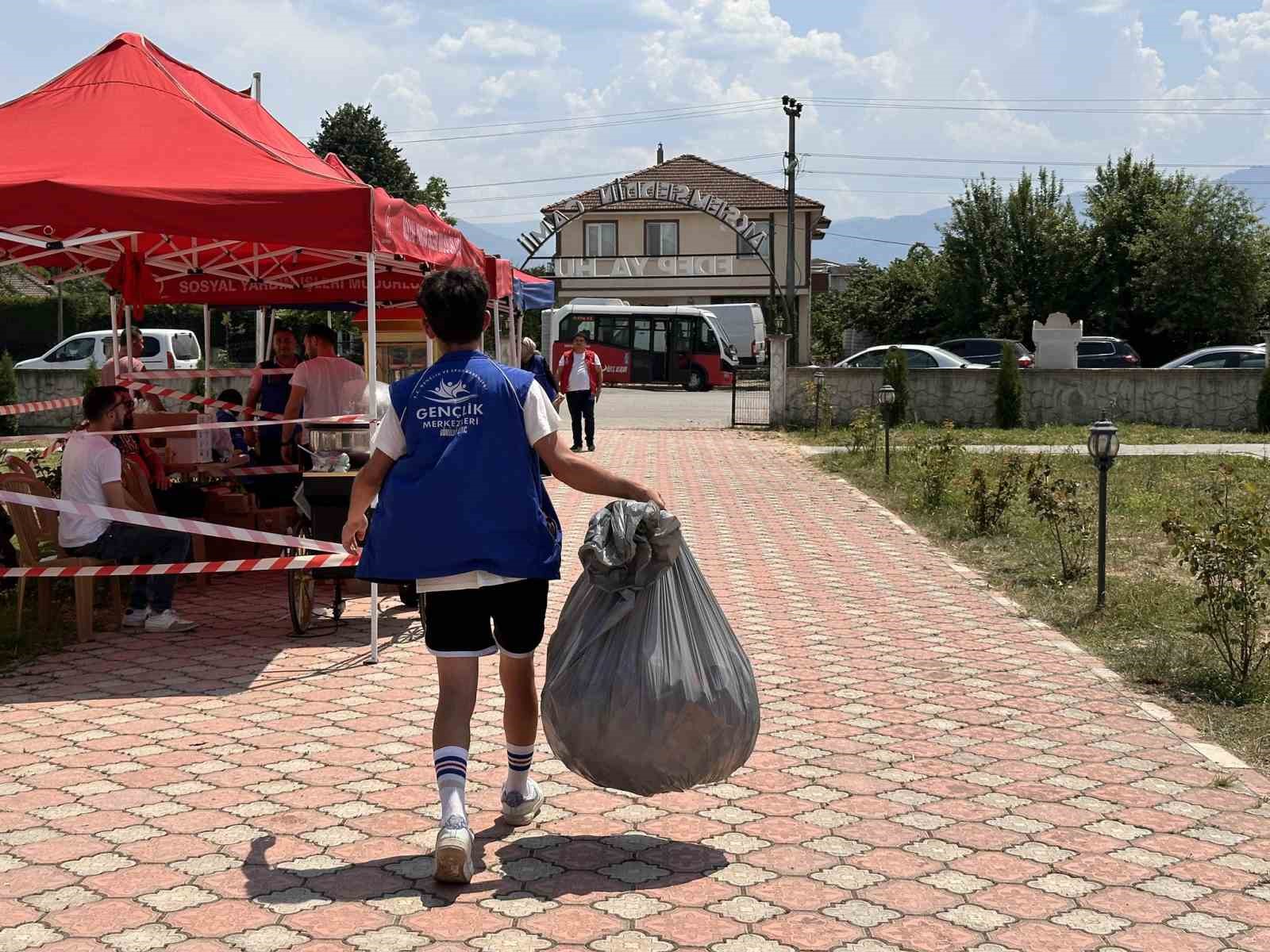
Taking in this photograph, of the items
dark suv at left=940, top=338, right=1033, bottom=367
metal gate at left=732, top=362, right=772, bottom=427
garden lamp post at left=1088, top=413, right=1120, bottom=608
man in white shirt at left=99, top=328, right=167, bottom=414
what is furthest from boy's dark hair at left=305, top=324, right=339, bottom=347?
dark suv at left=940, top=338, right=1033, bottom=367

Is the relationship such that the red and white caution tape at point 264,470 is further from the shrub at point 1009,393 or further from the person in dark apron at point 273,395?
the shrub at point 1009,393

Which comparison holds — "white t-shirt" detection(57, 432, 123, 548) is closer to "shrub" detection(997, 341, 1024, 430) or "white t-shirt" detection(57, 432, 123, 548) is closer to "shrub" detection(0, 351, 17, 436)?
"shrub" detection(0, 351, 17, 436)

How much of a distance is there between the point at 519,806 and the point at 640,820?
446 mm

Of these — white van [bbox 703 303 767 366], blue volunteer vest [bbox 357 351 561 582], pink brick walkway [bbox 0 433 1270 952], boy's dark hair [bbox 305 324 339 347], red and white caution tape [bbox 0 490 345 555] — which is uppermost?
white van [bbox 703 303 767 366]

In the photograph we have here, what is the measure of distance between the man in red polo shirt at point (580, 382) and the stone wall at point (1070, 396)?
5.29 metres

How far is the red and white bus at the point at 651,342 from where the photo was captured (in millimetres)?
45000

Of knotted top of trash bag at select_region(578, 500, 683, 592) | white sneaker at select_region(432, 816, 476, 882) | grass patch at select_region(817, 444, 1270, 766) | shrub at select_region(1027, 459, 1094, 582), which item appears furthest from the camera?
shrub at select_region(1027, 459, 1094, 582)

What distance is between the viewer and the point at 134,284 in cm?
1356

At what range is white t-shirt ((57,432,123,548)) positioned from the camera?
26.5 ft

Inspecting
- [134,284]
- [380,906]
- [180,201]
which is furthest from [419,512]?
[134,284]

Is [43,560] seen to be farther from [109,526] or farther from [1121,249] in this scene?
[1121,249]

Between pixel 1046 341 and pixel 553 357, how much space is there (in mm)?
22027

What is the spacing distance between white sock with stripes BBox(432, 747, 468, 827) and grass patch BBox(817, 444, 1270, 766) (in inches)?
132

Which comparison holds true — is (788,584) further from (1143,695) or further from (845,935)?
(845,935)
